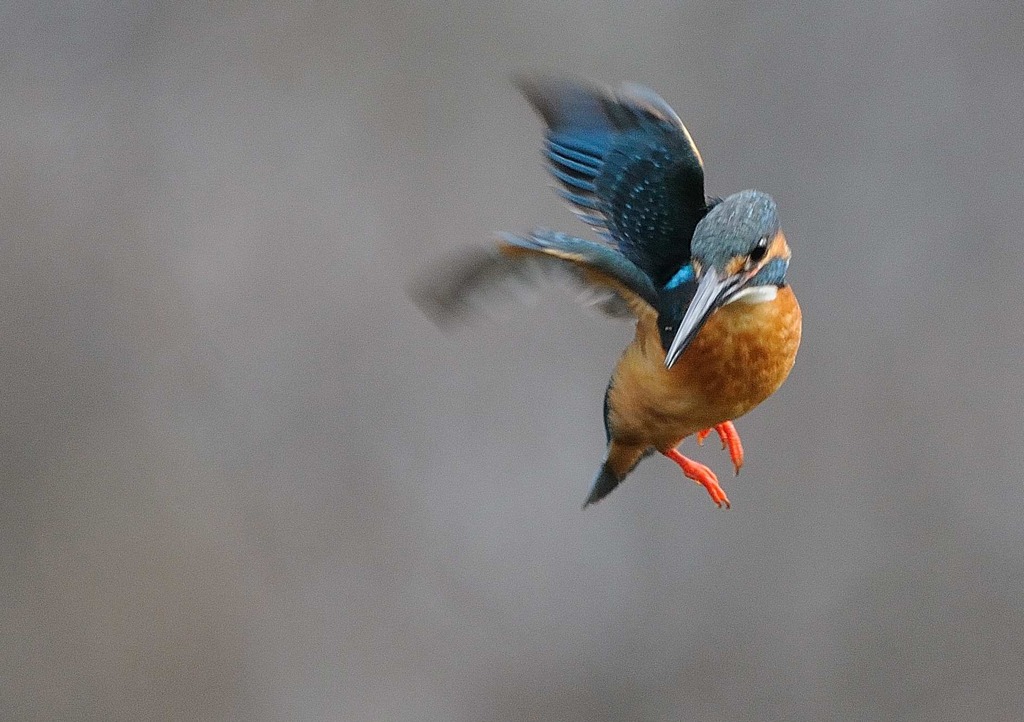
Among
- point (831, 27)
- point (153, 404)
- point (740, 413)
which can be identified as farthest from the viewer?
point (153, 404)

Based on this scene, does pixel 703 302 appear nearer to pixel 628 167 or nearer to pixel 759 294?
pixel 759 294

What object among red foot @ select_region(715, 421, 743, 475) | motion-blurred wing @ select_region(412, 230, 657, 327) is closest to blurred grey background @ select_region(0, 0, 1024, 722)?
red foot @ select_region(715, 421, 743, 475)

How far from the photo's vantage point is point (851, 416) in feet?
4.55

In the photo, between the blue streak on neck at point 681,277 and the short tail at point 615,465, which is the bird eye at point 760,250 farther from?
the short tail at point 615,465

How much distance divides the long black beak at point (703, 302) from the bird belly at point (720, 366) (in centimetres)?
4

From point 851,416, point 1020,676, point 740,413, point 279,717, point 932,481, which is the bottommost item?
point 1020,676

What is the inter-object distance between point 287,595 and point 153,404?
0.30m

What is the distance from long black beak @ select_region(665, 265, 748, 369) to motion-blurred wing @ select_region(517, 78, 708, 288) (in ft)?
0.34

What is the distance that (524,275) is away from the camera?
1.78 ft

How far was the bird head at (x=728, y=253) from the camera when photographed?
0.45m

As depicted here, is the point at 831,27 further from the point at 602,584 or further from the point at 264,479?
the point at 264,479

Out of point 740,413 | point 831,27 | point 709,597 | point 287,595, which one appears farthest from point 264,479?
point 740,413

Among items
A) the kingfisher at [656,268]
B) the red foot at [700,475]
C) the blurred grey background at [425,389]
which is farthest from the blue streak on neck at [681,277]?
the blurred grey background at [425,389]

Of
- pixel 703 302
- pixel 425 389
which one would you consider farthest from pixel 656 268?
pixel 425 389
